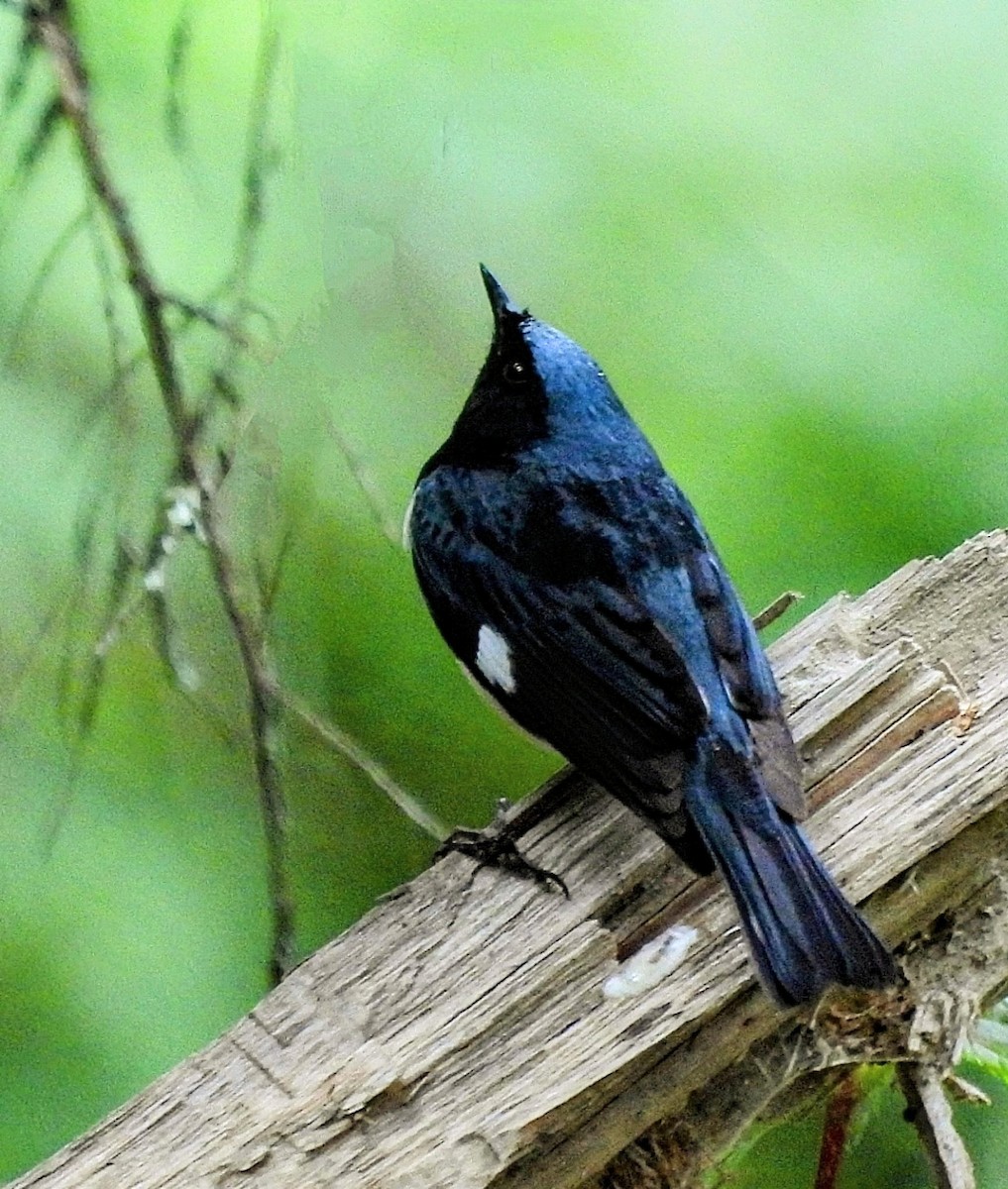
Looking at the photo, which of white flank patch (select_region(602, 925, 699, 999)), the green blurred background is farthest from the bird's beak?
white flank patch (select_region(602, 925, 699, 999))

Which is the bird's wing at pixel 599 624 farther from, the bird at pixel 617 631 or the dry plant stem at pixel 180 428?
the dry plant stem at pixel 180 428

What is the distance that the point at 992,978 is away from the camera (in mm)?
1291

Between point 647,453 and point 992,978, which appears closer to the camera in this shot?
point 992,978

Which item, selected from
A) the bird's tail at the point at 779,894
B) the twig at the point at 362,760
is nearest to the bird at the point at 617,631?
the bird's tail at the point at 779,894

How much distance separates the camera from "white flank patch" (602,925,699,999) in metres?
1.20

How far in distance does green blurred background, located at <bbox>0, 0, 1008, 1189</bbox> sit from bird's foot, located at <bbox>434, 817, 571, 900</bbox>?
0.32 meters

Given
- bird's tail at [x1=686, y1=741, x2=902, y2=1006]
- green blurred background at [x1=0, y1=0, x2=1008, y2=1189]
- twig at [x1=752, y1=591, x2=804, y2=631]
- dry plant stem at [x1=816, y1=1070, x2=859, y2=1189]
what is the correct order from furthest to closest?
1. green blurred background at [x1=0, y1=0, x2=1008, y2=1189]
2. twig at [x1=752, y1=591, x2=804, y2=631]
3. dry plant stem at [x1=816, y1=1070, x2=859, y2=1189]
4. bird's tail at [x1=686, y1=741, x2=902, y2=1006]

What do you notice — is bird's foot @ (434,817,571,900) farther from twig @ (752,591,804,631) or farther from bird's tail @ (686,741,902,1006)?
twig @ (752,591,804,631)

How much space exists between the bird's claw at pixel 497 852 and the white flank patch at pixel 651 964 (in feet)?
0.33

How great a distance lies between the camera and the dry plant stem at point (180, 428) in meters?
1.69

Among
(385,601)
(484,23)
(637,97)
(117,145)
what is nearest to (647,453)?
(385,601)

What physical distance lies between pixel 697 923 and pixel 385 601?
2.36 ft

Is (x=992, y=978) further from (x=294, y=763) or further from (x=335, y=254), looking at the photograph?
(x=335, y=254)

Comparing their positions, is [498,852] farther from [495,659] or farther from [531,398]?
[531,398]
